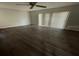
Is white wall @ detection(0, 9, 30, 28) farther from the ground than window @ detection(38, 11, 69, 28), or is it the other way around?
white wall @ detection(0, 9, 30, 28)

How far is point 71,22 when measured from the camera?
19.0ft

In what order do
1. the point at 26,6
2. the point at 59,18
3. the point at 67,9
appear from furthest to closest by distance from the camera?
the point at 59,18 → the point at 67,9 → the point at 26,6

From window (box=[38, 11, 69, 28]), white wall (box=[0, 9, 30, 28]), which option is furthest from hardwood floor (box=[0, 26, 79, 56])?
window (box=[38, 11, 69, 28])

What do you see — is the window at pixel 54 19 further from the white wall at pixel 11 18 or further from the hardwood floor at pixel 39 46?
the hardwood floor at pixel 39 46

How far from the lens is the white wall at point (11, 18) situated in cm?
333

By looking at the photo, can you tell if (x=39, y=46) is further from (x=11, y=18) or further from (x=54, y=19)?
(x=54, y=19)

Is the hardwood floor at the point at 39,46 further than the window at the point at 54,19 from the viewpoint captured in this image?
No

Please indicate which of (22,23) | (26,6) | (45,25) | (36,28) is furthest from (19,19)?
(45,25)

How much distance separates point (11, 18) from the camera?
358 centimetres

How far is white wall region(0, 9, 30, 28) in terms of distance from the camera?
131 inches

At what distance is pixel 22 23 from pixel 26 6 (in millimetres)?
1334

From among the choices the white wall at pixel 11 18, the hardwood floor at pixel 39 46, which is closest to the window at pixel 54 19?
the white wall at pixel 11 18

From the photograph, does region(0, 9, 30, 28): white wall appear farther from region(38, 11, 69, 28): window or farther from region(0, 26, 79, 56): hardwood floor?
region(38, 11, 69, 28): window

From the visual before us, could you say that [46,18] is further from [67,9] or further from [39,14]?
[67,9]
